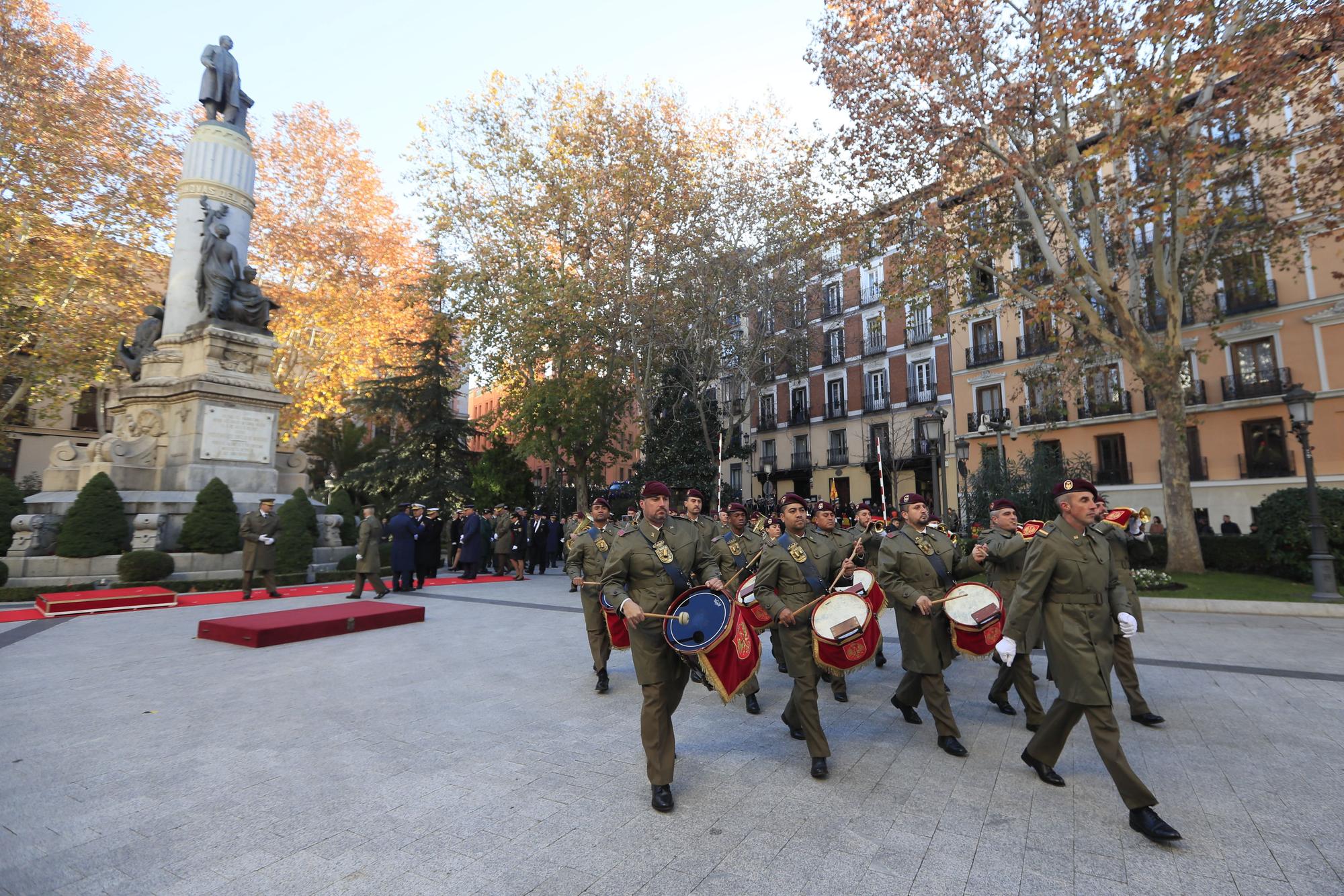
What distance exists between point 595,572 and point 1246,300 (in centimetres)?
3274

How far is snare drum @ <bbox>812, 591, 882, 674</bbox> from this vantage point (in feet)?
17.4

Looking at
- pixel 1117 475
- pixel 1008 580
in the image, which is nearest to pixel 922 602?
pixel 1008 580

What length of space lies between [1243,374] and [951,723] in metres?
32.5

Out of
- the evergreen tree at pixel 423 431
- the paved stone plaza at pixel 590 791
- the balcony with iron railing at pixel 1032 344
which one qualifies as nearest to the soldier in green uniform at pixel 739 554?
the paved stone plaza at pixel 590 791

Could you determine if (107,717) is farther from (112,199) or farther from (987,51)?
(112,199)

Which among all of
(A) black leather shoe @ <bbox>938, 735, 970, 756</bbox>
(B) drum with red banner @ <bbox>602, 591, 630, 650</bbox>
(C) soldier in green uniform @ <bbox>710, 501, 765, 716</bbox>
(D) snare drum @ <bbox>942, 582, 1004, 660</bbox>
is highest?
(C) soldier in green uniform @ <bbox>710, 501, 765, 716</bbox>

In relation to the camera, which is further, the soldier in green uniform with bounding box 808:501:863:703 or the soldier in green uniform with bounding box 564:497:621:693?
the soldier in green uniform with bounding box 564:497:621:693

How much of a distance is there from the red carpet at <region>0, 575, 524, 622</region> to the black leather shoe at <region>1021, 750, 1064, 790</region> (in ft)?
45.9

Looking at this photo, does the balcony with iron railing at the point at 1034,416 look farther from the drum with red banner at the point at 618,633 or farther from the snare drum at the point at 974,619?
the drum with red banner at the point at 618,633

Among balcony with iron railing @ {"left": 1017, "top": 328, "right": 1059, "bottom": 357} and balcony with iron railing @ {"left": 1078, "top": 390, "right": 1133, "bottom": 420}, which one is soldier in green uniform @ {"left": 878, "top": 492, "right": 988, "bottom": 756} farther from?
balcony with iron railing @ {"left": 1078, "top": 390, "right": 1133, "bottom": 420}

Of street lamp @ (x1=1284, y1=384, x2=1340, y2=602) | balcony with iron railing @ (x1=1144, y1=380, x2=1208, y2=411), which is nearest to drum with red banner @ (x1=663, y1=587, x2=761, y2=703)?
street lamp @ (x1=1284, y1=384, x2=1340, y2=602)

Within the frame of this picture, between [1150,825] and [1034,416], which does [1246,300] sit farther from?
[1150,825]

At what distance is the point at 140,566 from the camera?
1378 cm

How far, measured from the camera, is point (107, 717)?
5.88 metres
